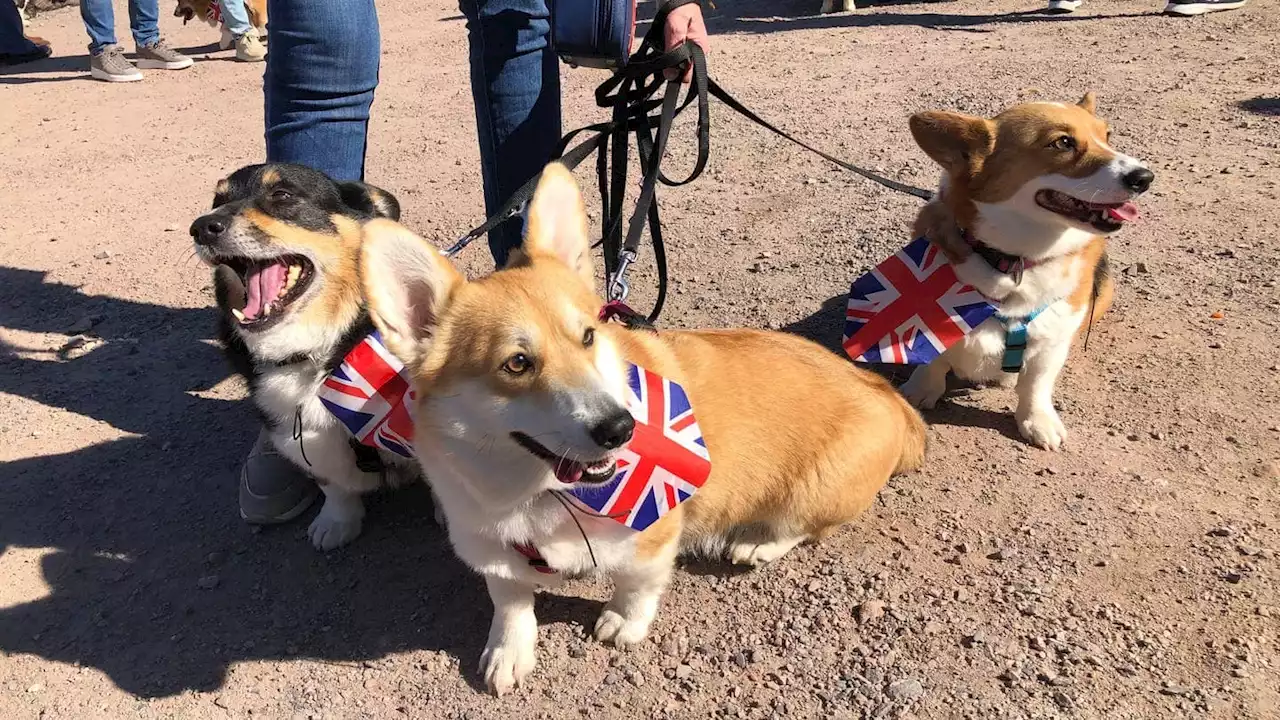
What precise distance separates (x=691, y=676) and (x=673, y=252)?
2593mm

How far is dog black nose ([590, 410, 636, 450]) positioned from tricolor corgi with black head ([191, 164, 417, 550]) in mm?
1181

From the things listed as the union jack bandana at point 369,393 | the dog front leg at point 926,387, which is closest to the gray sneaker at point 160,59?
the union jack bandana at point 369,393

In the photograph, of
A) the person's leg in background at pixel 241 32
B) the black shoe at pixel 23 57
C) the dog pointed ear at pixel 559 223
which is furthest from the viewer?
the black shoe at pixel 23 57

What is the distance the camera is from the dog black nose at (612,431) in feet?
5.78

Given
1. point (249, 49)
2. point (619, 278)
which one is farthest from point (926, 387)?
point (249, 49)

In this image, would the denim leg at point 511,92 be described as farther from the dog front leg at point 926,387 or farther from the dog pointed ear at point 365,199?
the dog front leg at point 926,387

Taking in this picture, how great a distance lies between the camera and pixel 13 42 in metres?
9.44

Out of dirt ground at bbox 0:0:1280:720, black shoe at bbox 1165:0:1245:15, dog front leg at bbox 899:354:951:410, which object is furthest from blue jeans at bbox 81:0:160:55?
black shoe at bbox 1165:0:1245:15

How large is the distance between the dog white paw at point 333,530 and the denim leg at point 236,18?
26.1ft

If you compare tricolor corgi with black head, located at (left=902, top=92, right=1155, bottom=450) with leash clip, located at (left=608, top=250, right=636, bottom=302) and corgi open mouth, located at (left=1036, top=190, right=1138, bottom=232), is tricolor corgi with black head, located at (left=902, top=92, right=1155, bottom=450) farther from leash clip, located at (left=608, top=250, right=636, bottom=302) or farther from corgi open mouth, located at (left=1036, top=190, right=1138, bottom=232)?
leash clip, located at (left=608, top=250, right=636, bottom=302)

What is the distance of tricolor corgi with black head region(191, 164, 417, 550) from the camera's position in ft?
8.34

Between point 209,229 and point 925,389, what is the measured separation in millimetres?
2580

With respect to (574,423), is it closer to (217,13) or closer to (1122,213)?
(1122,213)

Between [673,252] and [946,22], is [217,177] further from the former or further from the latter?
[946,22]
